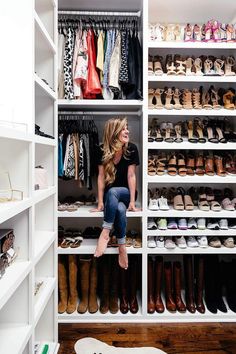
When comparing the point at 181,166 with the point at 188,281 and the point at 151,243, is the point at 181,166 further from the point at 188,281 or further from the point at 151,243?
the point at 188,281

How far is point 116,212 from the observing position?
233cm

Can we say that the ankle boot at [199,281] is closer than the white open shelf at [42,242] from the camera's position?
No

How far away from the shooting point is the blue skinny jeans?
2.30 m

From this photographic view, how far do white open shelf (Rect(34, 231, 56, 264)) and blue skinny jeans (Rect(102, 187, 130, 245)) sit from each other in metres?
0.46

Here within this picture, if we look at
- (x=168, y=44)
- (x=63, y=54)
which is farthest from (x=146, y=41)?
(x=63, y=54)

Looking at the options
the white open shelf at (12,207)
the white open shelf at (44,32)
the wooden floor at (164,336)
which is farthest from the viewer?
the wooden floor at (164,336)

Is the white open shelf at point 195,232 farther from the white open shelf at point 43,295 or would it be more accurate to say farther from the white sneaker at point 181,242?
the white open shelf at point 43,295

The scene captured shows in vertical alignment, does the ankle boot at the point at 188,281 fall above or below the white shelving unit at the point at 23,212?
below

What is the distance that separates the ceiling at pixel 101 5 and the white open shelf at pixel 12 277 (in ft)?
7.11

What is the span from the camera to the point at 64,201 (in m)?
2.77

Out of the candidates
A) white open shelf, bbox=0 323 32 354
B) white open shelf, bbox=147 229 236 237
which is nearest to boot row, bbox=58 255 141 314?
white open shelf, bbox=147 229 236 237

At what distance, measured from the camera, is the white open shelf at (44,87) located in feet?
5.19

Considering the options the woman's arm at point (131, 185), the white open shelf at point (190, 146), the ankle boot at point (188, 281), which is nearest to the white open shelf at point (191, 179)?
the woman's arm at point (131, 185)

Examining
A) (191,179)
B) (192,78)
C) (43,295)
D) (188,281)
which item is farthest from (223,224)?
(43,295)
